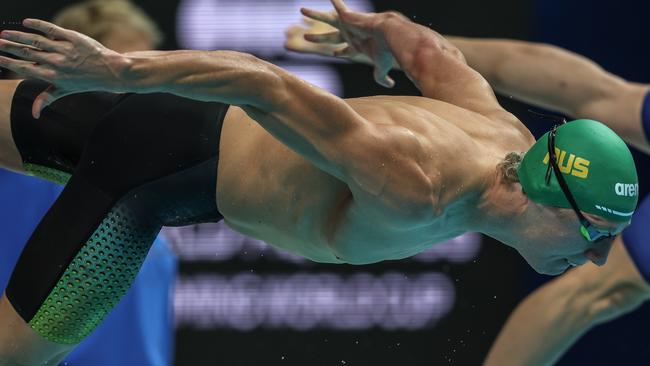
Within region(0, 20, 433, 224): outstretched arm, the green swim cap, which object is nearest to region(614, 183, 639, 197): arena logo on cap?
the green swim cap

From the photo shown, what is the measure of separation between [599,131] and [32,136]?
1.58m

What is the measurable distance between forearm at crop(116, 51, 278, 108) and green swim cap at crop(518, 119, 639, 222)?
736 mm

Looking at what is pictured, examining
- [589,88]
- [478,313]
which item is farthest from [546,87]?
[478,313]

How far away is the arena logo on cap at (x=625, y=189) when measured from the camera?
297 cm

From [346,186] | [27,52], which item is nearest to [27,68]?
[27,52]

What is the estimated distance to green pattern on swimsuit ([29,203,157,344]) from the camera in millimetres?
3262

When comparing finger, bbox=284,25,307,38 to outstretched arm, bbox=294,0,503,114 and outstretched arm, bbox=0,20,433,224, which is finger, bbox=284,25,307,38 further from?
outstretched arm, bbox=0,20,433,224

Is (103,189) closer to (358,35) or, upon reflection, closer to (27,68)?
(27,68)

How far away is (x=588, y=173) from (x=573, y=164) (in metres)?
0.04

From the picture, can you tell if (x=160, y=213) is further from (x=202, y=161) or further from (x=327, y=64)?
(x=327, y=64)

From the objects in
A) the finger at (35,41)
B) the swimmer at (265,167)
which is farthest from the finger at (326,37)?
the finger at (35,41)

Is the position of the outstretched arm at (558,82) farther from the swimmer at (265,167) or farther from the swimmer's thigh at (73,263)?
the swimmer's thigh at (73,263)

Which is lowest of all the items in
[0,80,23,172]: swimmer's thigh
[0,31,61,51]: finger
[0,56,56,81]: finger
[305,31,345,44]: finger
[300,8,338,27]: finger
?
[0,80,23,172]: swimmer's thigh

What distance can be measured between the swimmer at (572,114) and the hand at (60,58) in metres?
1.88
